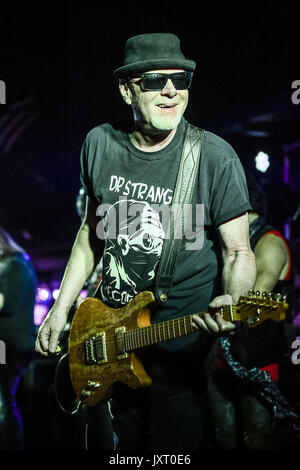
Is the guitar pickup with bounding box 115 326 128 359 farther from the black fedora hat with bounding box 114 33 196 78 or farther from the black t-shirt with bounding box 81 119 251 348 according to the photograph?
the black fedora hat with bounding box 114 33 196 78

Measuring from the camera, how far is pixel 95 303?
9.61ft

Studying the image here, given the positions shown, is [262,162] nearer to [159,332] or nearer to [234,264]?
[234,264]

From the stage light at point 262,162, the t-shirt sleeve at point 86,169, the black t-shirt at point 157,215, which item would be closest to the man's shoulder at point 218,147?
the black t-shirt at point 157,215

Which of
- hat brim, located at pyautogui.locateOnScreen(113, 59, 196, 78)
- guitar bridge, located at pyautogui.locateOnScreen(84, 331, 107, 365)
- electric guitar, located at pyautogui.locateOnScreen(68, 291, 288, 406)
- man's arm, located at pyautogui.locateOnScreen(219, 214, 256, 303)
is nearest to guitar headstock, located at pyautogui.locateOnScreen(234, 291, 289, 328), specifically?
man's arm, located at pyautogui.locateOnScreen(219, 214, 256, 303)

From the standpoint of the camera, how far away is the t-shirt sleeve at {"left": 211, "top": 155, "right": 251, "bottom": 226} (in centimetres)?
257

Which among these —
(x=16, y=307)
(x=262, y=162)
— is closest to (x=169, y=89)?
(x=16, y=307)

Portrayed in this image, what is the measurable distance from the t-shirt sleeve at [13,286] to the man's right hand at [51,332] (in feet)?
5.04

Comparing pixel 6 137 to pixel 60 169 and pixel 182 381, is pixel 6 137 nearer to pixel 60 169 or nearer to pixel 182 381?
pixel 60 169

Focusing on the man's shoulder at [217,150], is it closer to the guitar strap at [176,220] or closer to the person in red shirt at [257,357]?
the guitar strap at [176,220]

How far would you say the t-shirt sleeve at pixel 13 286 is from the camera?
14.5 feet

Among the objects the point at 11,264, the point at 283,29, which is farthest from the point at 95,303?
the point at 283,29

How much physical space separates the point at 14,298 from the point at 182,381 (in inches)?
86.6

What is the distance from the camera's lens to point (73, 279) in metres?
3.11

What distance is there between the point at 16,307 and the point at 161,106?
253 centimetres
